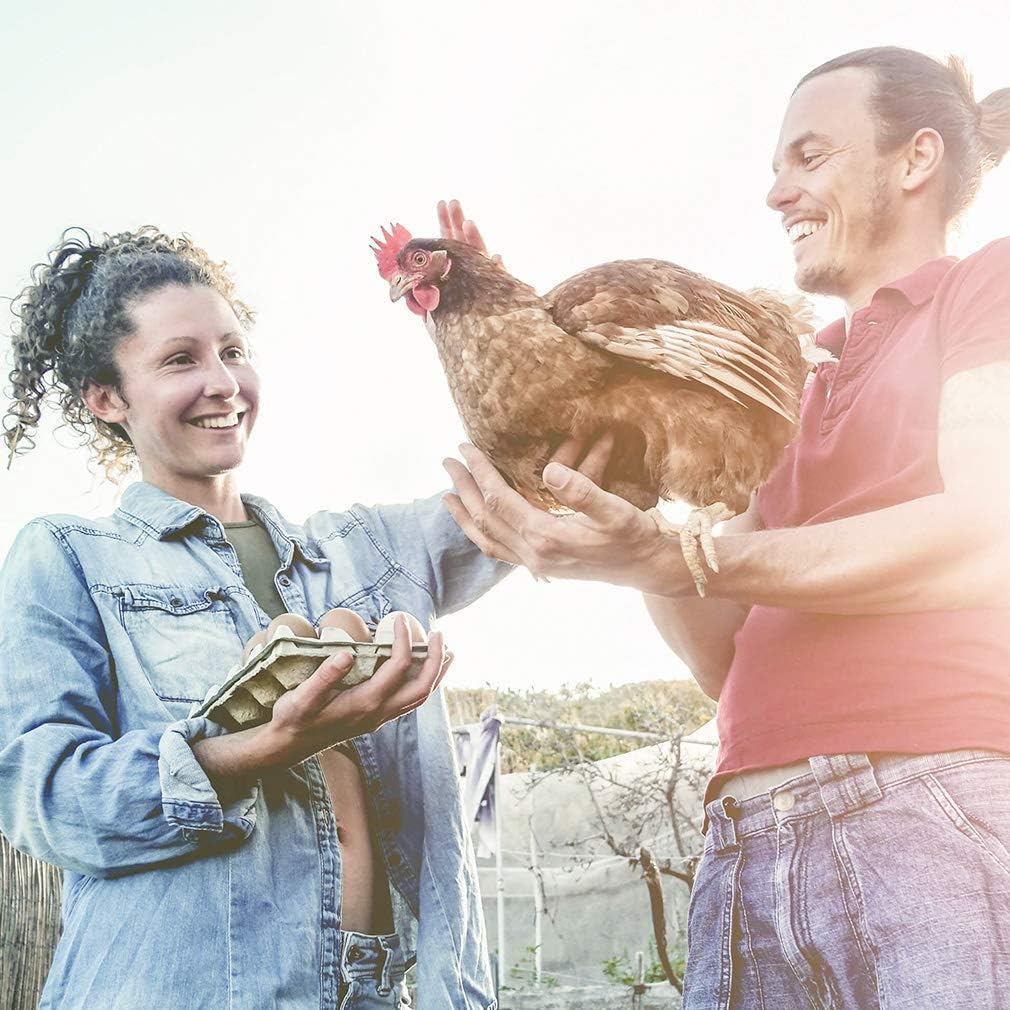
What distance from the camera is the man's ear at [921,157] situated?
4.98 ft

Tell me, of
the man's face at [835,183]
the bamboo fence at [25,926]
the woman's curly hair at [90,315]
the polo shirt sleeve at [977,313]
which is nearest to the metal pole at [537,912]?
the bamboo fence at [25,926]

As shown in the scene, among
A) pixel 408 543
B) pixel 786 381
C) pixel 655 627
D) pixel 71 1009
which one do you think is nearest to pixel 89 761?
pixel 71 1009

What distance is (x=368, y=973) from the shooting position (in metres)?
1.55

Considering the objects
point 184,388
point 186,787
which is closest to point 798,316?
point 184,388

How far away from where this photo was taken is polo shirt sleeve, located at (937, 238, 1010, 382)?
1.24 m

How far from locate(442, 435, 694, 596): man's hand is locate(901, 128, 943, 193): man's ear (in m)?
0.66

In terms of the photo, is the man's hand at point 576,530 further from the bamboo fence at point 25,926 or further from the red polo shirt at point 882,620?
the bamboo fence at point 25,926

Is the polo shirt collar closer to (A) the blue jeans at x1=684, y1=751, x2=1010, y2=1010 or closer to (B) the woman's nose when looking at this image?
(A) the blue jeans at x1=684, y1=751, x2=1010, y2=1010

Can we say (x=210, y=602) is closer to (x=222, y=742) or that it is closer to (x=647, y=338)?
(x=222, y=742)

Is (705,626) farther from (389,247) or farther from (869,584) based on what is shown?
(389,247)

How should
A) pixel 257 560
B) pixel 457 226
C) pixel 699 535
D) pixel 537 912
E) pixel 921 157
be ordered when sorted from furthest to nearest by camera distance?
pixel 537 912
pixel 257 560
pixel 457 226
pixel 921 157
pixel 699 535

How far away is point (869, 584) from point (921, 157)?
0.73 metres

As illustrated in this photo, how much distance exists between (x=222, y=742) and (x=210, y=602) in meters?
0.34

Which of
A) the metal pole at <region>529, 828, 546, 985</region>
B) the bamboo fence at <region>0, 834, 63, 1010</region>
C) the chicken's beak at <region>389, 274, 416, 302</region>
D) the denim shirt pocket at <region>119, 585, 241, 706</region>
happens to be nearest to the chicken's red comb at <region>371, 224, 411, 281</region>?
the chicken's beak at <region>389, 274, 416, 302</region>
